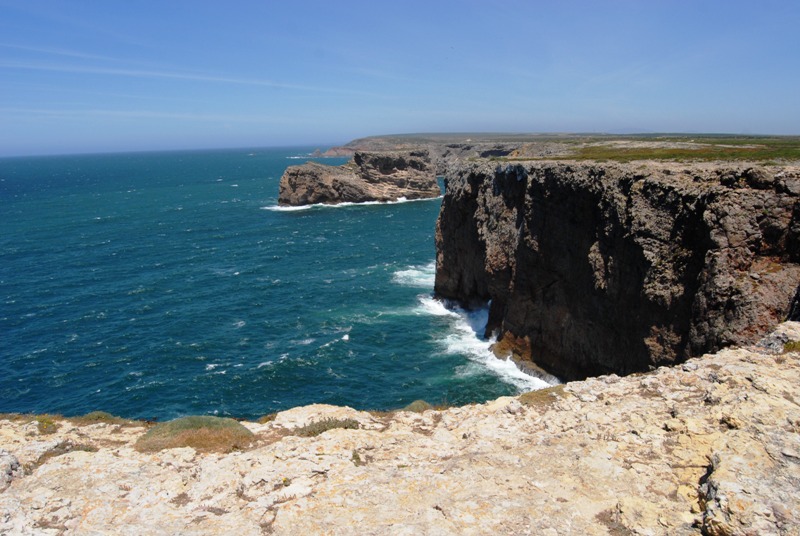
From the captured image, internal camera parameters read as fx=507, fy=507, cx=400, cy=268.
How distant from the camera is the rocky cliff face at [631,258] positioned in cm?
2423

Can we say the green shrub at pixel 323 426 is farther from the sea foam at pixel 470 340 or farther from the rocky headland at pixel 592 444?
the sea foam at pixel 470 340

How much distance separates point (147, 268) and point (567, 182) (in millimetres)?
61307

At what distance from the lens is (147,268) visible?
2901 inches

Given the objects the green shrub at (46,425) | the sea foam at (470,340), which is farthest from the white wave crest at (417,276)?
the green shrub at (46,425)

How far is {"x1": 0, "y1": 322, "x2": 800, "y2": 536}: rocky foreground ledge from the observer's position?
1148 centimetres

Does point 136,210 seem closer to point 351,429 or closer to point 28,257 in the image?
point 28,257

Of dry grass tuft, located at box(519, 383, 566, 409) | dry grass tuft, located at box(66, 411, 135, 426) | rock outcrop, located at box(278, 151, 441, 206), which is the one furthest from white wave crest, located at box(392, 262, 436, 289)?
rock outcrop, located at box(278, 151, 441, 206)

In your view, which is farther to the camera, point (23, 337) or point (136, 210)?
point (136, 210)

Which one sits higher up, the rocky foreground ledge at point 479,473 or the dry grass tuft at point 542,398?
the rocky foreground ledge at point 479,473

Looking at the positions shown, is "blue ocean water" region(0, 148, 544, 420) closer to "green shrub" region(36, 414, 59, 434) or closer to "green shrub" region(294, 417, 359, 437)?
"green shrub" region(36, 414, 59, 434)

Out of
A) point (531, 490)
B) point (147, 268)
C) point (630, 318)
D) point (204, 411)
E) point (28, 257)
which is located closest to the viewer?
point (531, 490)

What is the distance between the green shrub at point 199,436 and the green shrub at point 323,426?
1.72m

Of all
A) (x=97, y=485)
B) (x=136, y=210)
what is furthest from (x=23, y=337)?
(x=136, y=210)

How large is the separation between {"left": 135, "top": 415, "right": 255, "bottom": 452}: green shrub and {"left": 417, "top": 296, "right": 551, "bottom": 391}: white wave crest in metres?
25.6
